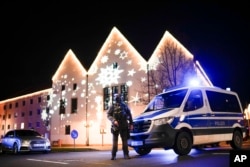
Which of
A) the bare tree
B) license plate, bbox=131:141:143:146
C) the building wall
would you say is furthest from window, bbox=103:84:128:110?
license plate, bbox=131:141:143:146

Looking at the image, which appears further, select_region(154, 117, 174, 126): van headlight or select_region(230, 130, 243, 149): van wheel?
select_region(230, 130, 243, 149): van wheel

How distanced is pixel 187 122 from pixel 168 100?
1251 millimetres

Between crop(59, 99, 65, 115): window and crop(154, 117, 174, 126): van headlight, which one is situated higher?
crop(59, 99, 65, 115): window

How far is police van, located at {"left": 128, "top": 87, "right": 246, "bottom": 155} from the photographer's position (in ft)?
33.9

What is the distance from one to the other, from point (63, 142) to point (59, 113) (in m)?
3.80

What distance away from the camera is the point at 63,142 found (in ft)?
132

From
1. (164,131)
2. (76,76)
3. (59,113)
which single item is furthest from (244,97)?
(164,131)

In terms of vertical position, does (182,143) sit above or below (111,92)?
below

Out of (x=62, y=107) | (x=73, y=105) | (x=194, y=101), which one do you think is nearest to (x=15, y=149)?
(x=194, y=101)

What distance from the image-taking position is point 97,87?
38.2 m

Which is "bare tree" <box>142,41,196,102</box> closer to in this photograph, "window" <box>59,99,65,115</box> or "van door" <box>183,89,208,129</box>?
"window" <box>59,99,65,115</box>

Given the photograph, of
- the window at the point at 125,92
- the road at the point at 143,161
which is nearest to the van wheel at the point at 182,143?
the road at the point at 143,161

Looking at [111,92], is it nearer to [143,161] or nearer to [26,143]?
[26,143]

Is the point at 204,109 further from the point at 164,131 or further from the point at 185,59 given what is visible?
the point at 185,59
